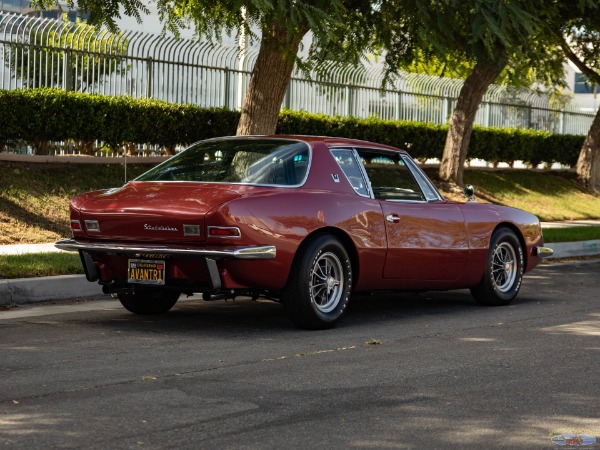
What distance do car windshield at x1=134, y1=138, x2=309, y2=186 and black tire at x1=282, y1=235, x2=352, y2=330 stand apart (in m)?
0.60

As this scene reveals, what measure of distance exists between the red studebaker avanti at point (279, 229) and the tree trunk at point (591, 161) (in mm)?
22197

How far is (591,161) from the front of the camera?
32.1 m

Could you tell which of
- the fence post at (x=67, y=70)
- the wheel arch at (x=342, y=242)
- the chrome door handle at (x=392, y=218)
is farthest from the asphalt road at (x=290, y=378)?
the fence post at (x=67, y=70)

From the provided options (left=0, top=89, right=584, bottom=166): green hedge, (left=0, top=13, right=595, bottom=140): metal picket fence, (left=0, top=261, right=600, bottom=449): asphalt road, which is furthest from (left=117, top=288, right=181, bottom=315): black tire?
(left=0, top=89, right=584, bottom=166): green hedge

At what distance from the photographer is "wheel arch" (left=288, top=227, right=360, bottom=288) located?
352 inches

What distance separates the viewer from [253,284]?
8.66 meters

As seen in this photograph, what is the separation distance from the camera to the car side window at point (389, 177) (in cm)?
986

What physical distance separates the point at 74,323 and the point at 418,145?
60.8ft

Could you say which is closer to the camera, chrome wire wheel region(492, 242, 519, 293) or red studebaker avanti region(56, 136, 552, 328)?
red studebaker avanti region(56, 136, 552, 328)

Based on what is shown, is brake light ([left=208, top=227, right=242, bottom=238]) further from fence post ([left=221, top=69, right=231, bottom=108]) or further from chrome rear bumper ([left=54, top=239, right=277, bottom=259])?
fence post ([left=221, top=69, right=231, bottom=108])

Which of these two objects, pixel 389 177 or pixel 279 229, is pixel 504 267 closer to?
pixel 389 177

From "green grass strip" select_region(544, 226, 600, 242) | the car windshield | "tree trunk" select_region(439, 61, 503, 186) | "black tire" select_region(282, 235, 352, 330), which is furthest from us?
"tree trunk" select_region(439, 61, 503, 186)

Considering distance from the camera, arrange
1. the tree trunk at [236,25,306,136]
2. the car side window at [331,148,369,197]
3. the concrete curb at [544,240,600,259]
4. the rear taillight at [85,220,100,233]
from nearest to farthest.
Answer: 1. the rear taillight at [85,220,100,233]
2. the car side window at [331,148,369,197]
3. the tree trunk at [236,25,306,136]
4. the concrete curb at [544,240,600,259]

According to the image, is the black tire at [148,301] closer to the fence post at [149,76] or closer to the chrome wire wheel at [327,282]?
the chrome wire wheel at [327,282]
